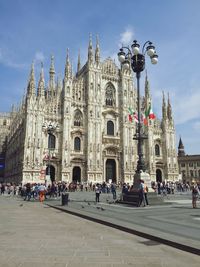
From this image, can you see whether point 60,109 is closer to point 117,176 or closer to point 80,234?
point 117,176

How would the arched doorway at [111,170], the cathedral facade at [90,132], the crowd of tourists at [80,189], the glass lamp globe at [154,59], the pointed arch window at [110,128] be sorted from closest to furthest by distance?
the crowd of tourists at [80,189] < the glass lamp globe at [154,59] < the cathedral facade at [90,132] < the arched doorway at [111,170] < the pointed arch window at [110,128]

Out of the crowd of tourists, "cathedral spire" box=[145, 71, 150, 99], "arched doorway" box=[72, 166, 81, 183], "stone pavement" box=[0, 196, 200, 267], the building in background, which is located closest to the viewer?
"stone pavement" box=[0, 196, 200, 267]

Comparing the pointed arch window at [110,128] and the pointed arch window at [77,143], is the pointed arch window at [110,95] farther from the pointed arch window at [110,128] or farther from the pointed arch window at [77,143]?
the pointed arch window at [77,143]

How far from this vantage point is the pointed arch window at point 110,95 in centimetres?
4355

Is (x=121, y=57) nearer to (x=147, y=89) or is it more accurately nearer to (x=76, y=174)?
(x=76, y=174)

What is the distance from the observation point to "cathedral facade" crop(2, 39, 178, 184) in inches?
1391

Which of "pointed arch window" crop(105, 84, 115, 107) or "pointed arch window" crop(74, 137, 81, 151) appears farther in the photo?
"pointed arch window" crop(105, 84, 115, 107)

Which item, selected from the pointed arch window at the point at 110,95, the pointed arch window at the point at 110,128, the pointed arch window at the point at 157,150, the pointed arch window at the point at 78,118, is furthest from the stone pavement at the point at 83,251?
the pointed arch window at the point at 157,150

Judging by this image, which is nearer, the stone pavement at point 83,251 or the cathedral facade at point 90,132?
the stone pavement at point 83,251

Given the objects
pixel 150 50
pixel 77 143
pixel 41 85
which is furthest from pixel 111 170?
pixel 150 50

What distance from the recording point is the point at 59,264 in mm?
4273

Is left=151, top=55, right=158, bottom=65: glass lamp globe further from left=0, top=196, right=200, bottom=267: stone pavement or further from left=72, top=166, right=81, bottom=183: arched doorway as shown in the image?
left=72, top=166, right=81, bottom=183: arched doorway

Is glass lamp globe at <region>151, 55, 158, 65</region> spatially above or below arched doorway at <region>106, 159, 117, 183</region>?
above

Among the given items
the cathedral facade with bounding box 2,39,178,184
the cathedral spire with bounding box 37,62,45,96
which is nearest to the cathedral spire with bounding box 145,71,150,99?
the cathedral facade with bounding box 2,39,178,184
